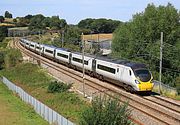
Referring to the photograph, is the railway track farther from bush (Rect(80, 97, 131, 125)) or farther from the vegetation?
the vegetation

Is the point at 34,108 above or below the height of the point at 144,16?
below

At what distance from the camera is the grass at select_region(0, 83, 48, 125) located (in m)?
35.9

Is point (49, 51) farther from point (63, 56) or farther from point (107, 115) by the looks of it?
point (107, 115)

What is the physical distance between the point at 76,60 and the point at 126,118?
35.3 meters

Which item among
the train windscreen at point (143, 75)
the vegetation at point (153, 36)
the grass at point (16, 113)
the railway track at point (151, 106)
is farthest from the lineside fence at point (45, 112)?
the vegetation at point (153, 36)

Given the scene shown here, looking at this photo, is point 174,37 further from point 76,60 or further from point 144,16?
point 76,60

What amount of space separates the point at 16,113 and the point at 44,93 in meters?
Answer: 6.80

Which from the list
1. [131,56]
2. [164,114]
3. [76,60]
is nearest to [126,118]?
[164,114]

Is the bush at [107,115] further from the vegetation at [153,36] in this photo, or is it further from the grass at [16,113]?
the vegetation at [153,36]

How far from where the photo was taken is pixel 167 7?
2785 inches

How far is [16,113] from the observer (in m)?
40.2

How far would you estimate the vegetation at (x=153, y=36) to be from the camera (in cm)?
6306

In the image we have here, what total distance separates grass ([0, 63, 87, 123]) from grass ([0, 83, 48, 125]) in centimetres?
185

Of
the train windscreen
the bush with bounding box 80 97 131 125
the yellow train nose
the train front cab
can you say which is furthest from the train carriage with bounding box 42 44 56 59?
the bush with bounding box 80 97 131 125
